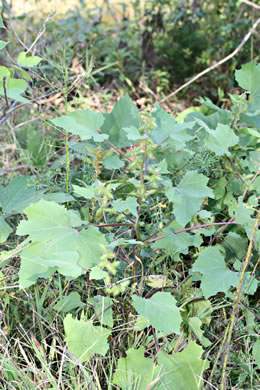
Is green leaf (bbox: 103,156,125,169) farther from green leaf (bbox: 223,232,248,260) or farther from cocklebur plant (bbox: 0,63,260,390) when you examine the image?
green leaf (bbox: 223,232,248,260)

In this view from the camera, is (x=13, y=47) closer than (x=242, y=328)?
No

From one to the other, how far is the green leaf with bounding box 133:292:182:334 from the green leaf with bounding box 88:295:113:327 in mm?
137

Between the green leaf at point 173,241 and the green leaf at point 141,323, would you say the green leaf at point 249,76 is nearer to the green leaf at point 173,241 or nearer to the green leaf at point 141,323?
the green leaf at point 173,241

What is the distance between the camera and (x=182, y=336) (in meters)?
1.26

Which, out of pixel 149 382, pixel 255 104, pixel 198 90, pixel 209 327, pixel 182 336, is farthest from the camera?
pixel 198 90

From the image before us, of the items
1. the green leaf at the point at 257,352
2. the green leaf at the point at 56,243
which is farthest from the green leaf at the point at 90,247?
the green leaf at the point at 257,352

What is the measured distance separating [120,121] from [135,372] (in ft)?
2.88

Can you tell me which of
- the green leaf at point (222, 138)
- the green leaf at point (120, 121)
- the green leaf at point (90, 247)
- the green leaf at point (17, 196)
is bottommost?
Answer: the green leaf at point (17, 196)

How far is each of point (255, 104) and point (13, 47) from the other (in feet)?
6.42

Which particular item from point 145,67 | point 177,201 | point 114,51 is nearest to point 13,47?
point 114,51

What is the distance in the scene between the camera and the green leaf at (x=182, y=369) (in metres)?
1.07

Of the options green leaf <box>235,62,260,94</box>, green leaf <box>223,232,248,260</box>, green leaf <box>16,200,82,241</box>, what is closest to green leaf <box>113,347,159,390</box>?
green leaf <box>16,200,82,241</box>

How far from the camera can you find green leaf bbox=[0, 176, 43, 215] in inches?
57.2

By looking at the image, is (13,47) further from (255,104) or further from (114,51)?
(255,104)
